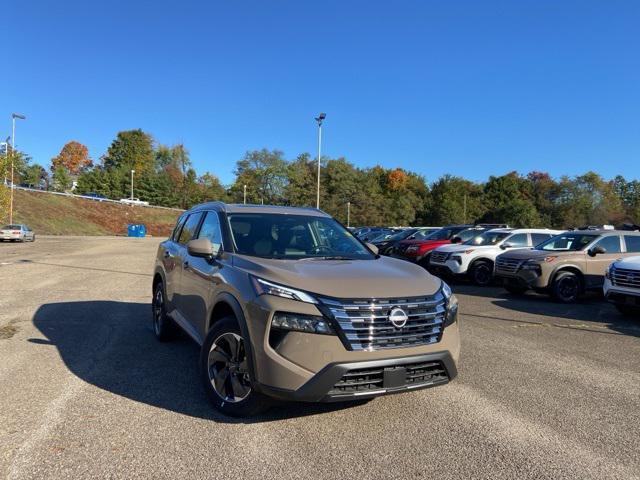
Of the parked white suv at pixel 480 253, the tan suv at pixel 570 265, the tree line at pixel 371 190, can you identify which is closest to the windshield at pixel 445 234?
the parked white suv at pixel 480 253

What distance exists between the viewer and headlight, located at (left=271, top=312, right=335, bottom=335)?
3.42 metres

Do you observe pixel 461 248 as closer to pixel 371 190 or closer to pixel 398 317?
pixel 398 317

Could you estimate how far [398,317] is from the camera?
3553 mm

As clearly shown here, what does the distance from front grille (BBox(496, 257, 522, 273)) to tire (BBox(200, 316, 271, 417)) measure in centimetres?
939

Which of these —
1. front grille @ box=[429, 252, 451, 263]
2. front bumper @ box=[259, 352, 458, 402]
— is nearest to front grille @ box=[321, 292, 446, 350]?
front bumper @ box=[259, 352, 458, 402]

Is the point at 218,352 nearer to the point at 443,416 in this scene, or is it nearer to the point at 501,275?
the point at 443,416

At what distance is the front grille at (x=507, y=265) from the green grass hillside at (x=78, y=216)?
5142 cm

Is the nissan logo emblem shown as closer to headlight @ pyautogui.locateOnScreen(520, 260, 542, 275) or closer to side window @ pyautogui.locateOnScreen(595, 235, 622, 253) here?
headlight @ pyautogui.locateOnScreen(520, 260, 542, 275)

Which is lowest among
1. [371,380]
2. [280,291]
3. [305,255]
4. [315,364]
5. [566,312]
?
[566,312]

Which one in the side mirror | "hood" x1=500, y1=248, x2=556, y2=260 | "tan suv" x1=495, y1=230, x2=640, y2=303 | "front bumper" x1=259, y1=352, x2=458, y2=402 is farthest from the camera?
"hood" x1=500, y1=248, x2=556, y2=260

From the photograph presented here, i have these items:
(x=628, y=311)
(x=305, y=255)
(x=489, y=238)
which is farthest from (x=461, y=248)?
(x=305, y=255)

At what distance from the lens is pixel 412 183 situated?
3912 inches

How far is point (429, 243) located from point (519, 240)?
11.2ft

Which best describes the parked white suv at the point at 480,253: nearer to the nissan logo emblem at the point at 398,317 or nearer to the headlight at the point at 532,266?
the headlight at the point at 532,266
